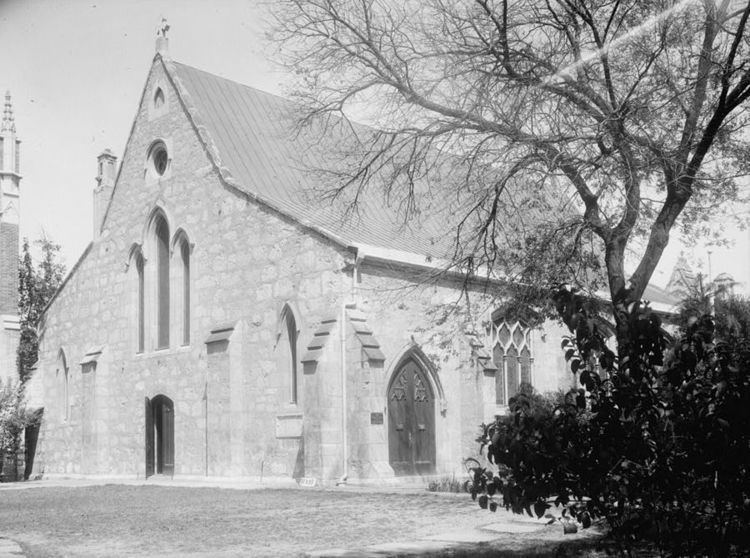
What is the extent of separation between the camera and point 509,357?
25.2m

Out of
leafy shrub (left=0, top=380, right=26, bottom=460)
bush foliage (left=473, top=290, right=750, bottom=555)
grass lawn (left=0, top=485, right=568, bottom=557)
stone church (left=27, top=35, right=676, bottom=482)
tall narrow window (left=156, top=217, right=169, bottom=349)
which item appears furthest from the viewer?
leafy shrub (left=0, top=380, right=26, bottom=460)

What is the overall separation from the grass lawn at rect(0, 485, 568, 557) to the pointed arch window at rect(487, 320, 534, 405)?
8933 mm

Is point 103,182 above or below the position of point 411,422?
above

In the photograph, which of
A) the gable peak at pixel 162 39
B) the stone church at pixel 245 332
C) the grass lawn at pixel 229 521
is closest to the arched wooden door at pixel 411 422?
the stone church at pixel 245 332

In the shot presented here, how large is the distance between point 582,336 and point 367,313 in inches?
563

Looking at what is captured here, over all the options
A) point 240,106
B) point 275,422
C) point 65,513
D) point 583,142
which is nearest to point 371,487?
point 275,422

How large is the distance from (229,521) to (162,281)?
46.9 ft

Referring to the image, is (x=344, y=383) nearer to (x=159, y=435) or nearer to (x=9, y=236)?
(x=159, y=435)

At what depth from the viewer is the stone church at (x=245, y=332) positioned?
1927cm

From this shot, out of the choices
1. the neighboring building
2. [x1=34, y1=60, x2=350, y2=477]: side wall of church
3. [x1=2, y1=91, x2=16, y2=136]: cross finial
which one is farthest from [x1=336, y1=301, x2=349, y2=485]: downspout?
[x1=2, y1=91, x2=16, y2=136]: cross finial

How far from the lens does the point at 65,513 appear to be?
14.3 metres

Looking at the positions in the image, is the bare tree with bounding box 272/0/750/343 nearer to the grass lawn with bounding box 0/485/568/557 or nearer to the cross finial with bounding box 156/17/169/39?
the grass lawn with bounding box 0/485/568/557

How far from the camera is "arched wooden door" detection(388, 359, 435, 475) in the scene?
20.7m

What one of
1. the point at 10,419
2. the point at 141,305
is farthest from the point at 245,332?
the point at 10,419
